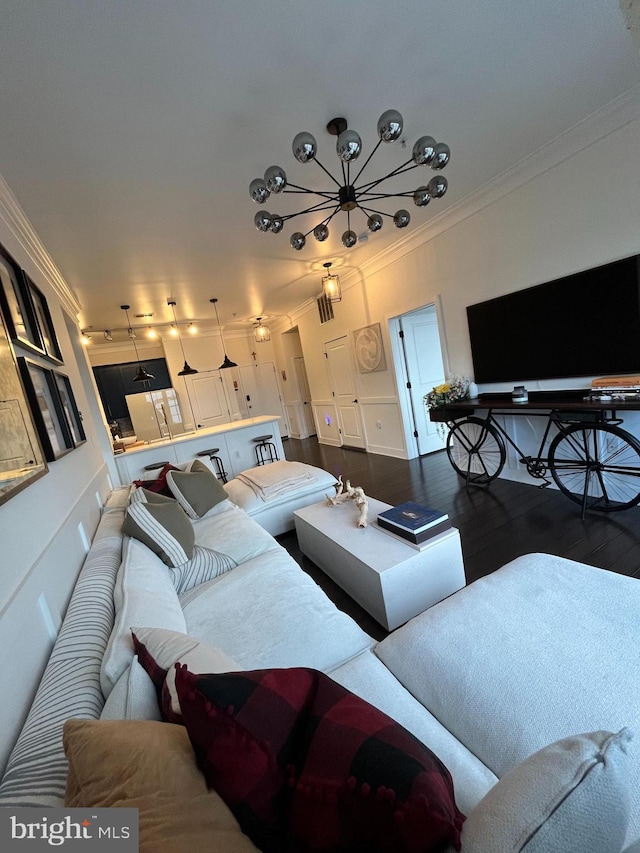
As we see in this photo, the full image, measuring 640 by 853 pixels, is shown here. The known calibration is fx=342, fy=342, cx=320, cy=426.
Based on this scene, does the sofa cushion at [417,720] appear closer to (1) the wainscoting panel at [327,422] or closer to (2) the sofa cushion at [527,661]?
(2) the sofa cushion at [527,661]

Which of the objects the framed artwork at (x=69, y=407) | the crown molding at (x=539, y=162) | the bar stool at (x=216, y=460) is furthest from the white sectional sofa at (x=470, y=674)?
the bar stool at (x=216, y=460)

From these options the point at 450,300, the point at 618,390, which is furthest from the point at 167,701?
the point at 450,300

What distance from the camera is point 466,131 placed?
7.80ft

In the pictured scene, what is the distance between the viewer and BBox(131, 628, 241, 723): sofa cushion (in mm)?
740

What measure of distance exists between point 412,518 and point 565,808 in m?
1.54

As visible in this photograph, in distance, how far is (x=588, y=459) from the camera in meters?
2.71

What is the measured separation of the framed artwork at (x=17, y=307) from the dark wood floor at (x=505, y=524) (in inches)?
85.7

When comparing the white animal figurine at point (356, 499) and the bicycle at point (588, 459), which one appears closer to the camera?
the white animal figurine at point (356, 499)

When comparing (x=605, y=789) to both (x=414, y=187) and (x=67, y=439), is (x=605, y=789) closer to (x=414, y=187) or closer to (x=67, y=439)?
(x=67, y=439)

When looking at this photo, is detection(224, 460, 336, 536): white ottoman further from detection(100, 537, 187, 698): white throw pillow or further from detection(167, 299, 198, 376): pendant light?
detection(167, 299, 198, 376): pendant light

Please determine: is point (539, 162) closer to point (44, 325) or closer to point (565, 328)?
point (565, 328)

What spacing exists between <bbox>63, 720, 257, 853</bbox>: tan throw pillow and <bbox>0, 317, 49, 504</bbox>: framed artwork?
758mm

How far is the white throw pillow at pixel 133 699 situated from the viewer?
73 centimetres

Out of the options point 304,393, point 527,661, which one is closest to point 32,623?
point 527,661
